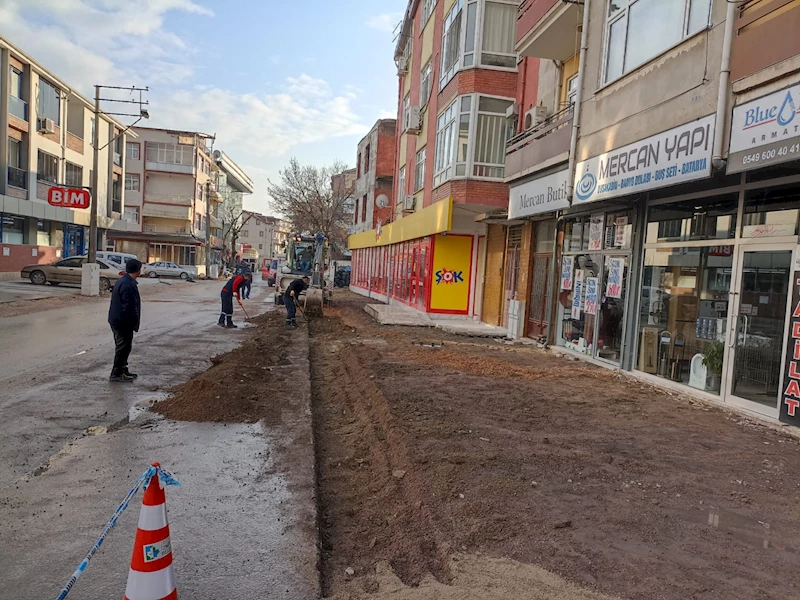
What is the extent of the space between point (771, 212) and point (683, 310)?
204cm

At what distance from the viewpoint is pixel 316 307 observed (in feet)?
63.5

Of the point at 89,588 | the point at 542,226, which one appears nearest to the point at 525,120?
the point at 542,226

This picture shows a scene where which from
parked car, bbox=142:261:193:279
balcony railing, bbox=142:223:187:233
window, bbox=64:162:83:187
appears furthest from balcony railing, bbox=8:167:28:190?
balcony railing, bbox=142:223:187:233

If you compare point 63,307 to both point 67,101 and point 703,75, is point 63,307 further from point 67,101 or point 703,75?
point 67,101

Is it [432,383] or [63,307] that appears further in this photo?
[63,307]

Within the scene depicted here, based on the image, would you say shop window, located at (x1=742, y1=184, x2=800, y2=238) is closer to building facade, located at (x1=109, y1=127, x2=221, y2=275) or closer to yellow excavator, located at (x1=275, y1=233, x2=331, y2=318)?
yellow excavator, located at (x1=275, y1=233, x2=331, y2=318)

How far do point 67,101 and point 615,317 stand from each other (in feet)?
124

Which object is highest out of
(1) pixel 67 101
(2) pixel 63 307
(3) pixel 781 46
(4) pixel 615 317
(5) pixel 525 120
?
(1) pixel 67 101

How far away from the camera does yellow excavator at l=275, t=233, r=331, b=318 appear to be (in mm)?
19312

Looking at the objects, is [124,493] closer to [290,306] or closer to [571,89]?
[290,306]

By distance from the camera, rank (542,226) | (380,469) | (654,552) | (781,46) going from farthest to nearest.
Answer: (542,226) < (781,46) < (380,469) < (654,552)

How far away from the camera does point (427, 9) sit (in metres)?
23.9

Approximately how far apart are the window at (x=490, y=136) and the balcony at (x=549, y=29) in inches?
128

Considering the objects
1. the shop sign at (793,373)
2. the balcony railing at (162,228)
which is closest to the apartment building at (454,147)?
the shop sign at (793,373)
